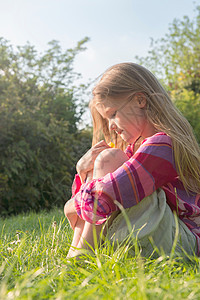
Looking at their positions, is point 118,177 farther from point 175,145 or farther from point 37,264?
point 37,264

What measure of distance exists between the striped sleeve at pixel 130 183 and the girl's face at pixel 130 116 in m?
0.27

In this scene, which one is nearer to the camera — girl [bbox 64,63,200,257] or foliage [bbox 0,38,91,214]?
girl [bbox 64,63,200,257]

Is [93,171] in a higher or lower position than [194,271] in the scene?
higher

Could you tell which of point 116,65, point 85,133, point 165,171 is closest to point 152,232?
point 165,171

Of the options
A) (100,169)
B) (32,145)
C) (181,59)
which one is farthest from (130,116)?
(181,59)

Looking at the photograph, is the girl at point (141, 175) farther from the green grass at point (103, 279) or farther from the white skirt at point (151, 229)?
the green grass at point (103, 279)

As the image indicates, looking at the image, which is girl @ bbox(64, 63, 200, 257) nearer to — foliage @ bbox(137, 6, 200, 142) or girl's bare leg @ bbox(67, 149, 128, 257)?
girl's bare leg @ bbox(67, 149, 128, 257)

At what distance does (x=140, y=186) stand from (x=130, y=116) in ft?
1.77

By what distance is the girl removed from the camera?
1.92 meters

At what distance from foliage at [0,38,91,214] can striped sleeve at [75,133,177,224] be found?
11.2ft

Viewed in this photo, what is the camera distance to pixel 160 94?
2.34 m

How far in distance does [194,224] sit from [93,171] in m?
0.66

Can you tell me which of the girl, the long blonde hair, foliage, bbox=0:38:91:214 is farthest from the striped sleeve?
foliage, bbox=0:38:91:214

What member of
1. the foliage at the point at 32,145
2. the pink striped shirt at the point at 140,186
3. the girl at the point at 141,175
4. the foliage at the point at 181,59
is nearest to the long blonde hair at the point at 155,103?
the girl at the point at 141,175
